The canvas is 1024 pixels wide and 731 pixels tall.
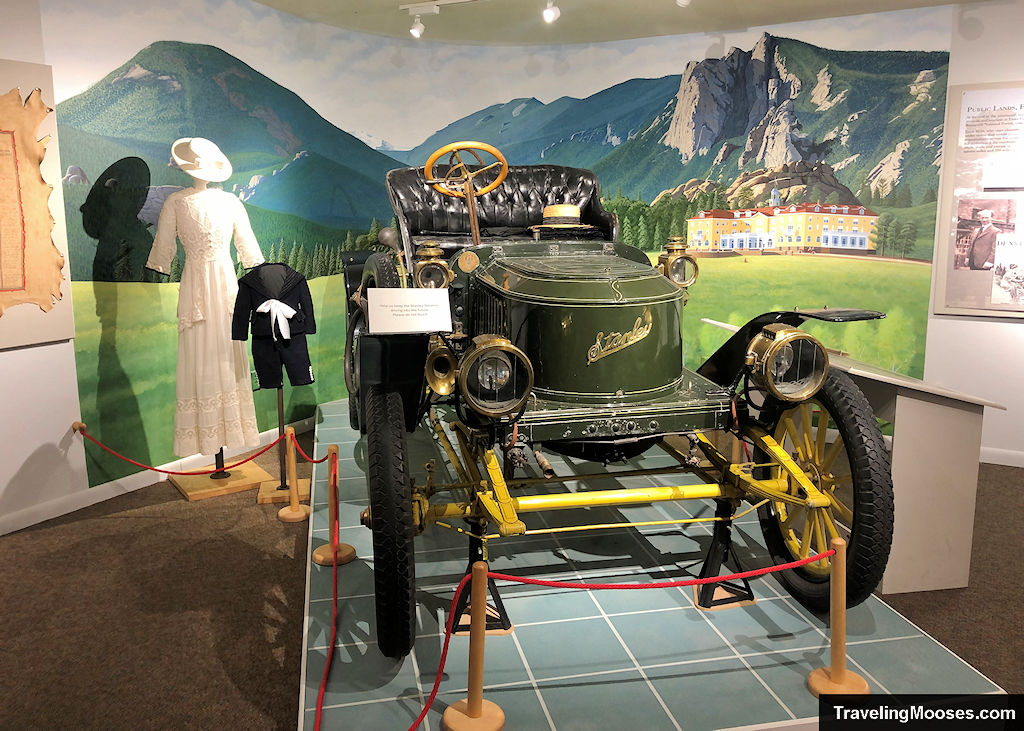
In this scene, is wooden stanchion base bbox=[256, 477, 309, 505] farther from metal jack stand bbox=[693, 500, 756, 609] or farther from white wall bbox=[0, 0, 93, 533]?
metal jack stand bbox=[693, 500, 756, 609]

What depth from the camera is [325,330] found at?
666 centimetres

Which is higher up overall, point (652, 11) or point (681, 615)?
point (652, 11)

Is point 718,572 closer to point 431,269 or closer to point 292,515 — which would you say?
point 431,269

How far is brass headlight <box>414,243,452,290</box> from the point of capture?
3393mm

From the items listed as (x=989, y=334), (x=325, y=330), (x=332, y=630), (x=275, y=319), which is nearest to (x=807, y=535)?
(x=332, y=630)

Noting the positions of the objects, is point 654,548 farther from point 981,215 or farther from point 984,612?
point 981,215

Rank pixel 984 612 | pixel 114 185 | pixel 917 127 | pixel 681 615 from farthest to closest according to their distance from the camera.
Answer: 1. pixel 917 127
2. pixel 114 185
3. pixel 984 612
4. pixel 681 615

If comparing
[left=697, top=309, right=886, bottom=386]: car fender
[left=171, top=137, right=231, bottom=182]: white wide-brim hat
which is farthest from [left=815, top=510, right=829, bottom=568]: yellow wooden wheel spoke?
[left=171, top=137, right=231, bottom=182]: white wide-brim hat

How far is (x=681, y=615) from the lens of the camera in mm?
3135

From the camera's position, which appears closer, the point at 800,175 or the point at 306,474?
the point at 306,474

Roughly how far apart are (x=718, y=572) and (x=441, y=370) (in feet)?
5.11

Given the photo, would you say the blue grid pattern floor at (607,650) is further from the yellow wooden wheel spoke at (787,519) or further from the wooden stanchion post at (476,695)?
the yellow wooden wheel spoke at (787,519)

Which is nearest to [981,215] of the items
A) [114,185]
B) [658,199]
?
[658,199]

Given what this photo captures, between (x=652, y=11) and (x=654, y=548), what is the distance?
4.58m
